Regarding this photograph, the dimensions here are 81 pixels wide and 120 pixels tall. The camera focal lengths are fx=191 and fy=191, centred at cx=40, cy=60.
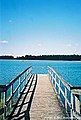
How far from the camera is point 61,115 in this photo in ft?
17.6

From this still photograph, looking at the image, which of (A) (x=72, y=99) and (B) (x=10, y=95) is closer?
(A) (x=72, y=99)

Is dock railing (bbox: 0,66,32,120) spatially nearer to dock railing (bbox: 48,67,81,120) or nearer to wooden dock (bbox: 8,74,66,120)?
wooden dock (bbox: 8,74,66,120)

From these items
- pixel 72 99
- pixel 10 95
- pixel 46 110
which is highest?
pixel 72 99

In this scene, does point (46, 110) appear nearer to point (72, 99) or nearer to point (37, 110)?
point (37, 110)

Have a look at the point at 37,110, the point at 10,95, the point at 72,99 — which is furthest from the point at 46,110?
the point at 72,99

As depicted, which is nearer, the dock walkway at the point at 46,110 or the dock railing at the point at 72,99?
the dock railing at the point at 72,99

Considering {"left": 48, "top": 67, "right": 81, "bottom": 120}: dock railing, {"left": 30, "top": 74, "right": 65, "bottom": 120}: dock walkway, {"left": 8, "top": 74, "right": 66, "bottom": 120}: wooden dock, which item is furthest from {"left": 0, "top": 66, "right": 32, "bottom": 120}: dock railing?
{"left": 48, "top": 67, "right": 81, "bottom": 120}: dock railing

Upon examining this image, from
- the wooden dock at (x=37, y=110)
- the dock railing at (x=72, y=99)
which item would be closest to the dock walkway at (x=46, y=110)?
the wooden dock at (x=37, y=110)

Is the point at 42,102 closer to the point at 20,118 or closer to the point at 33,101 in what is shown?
the point at 33,101

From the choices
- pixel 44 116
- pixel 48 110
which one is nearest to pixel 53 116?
pixel 44 116

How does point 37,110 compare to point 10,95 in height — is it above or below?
below

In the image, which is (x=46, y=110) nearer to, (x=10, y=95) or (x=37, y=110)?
(x=37, y=110)

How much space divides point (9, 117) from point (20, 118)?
1.06 feet

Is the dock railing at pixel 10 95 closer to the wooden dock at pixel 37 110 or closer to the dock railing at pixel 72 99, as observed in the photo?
the wooden dock at pixel 37 110
